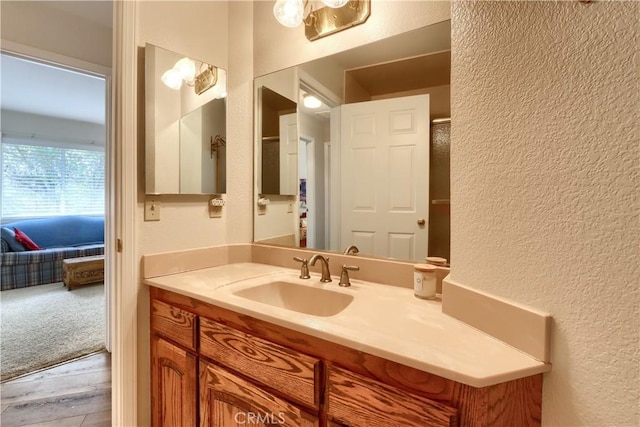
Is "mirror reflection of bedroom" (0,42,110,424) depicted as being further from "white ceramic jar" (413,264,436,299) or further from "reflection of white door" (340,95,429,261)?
"white ceramic jar" (413,264,436,299)

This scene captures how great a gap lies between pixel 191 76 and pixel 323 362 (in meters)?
1.45

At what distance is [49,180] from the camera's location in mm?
5355

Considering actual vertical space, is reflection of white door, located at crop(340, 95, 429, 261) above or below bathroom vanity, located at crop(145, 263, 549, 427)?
above

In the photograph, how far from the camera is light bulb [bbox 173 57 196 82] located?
1.48 metres

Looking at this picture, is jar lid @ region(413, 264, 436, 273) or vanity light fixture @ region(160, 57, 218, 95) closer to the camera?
jar lid @ region(413, 264, 436, 273)

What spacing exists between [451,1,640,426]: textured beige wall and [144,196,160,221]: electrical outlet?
1319mm

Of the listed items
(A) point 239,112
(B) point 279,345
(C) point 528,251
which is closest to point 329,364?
(B) point 279,345

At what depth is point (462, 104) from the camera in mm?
872

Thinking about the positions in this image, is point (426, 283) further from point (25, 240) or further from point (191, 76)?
point (25, 240)

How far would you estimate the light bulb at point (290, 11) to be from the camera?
1456 millimetres

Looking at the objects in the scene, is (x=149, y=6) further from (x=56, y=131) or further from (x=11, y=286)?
(x=56, y=131)

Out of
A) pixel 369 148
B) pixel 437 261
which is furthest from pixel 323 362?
pixel 369 148

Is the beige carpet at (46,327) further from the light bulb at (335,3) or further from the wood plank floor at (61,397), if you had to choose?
the light bulb at (335,3)

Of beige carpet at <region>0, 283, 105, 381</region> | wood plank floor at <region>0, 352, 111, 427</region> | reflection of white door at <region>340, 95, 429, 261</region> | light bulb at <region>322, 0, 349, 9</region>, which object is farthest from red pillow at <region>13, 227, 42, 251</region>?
light bulb at <region>322, 0, 349, 9</region>
